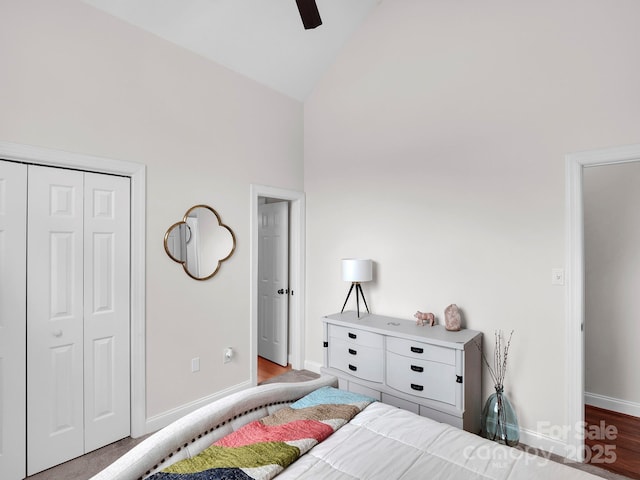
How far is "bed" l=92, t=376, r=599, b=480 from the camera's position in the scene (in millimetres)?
1293

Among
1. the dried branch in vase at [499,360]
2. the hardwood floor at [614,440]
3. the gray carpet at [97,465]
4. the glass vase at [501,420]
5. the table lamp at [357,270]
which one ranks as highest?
the table lamp at [357,270]

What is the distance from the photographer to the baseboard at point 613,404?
302 cm

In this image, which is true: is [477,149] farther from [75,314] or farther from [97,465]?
[97,465]

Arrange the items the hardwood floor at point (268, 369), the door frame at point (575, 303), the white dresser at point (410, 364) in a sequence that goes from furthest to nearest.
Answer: the hardwood floor at point (268, 369) → the white dresser at point (410, 364) → the door frame at point (575, 303)

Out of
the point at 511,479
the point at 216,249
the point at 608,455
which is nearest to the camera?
the point at 511,479

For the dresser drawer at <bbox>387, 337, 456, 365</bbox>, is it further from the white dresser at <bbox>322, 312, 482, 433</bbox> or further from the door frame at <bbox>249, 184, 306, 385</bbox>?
the door frame at <bbox>249, 184, 306, 385</bbox>

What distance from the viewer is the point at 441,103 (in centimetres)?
307

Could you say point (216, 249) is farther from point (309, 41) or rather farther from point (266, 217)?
point (309, 41)

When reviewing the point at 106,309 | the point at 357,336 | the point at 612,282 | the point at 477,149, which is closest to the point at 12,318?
the point at 106,309

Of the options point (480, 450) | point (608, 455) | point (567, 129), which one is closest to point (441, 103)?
point (567, 129)

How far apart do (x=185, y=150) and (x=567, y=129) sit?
284 centimetres

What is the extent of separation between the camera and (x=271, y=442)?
1433 mm

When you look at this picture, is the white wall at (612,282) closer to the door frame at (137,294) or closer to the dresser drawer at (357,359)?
the dresser drawer at (357,359)

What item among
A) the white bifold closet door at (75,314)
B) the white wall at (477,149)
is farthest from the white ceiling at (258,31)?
the white bifold closet door at (75,314)
